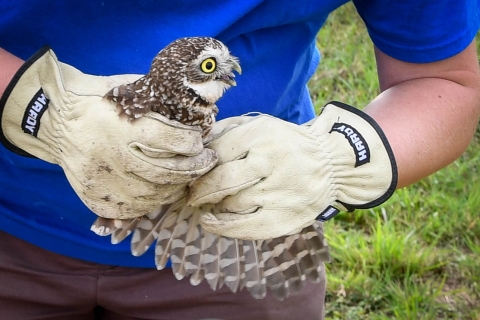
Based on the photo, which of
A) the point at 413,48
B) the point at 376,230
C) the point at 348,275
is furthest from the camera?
the point at 376,230

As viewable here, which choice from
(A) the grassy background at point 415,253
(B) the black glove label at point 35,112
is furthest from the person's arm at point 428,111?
(A) the grassy background at point 415,253

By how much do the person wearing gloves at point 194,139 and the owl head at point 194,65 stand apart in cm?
11

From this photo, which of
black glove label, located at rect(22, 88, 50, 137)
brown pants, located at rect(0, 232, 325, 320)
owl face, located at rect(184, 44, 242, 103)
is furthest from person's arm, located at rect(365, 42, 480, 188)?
black glove label, located at rect(22, 88, 50, 137)

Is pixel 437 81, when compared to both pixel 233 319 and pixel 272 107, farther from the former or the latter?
pixel 233 319

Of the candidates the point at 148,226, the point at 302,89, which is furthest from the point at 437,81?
the point at 148,226

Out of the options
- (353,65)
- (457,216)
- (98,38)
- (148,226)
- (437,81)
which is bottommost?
(457,216)

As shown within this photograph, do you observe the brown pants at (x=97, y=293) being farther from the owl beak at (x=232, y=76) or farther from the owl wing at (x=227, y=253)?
the owl beak at (x=232, y=76)

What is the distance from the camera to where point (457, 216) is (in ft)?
11.6

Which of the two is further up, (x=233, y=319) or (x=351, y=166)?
(x=351, y=166)

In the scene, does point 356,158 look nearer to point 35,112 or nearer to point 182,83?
point 182,83

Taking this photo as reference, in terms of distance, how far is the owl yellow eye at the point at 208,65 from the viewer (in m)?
1.63

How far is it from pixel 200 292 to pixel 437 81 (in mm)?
906

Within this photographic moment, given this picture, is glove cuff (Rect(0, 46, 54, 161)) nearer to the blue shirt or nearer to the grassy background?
the blue shirt

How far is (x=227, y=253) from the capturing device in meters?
1.94
